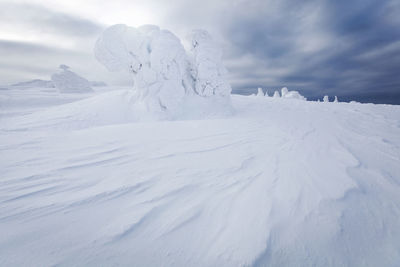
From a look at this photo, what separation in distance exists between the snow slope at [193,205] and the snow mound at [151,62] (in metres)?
4.73

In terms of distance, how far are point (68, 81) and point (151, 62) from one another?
1596 cm

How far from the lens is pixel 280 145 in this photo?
3340 millimetres

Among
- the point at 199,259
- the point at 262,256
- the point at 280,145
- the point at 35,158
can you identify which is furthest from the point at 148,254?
the point at 280,145

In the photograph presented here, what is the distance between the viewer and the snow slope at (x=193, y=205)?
1.23 m

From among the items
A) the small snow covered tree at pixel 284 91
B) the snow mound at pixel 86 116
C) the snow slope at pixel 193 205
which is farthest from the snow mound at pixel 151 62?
the small snow covered tree at pixel 284 91

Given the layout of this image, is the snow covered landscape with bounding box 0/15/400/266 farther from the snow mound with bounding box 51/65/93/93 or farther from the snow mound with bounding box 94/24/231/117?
the snow mound with bounding box 51/65/93/93

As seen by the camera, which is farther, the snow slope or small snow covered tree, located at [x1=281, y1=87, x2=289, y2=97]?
small snow covered tree, located at [x1=281, y1=87, x2=289, y2=97]

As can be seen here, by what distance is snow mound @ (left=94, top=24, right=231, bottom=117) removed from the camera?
7465 mm

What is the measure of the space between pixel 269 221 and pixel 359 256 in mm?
649

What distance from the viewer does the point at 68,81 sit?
18.0 m

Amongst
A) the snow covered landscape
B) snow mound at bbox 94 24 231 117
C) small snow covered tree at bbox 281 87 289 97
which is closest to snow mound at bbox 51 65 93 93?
snow mound at bbox 94 24 231 117

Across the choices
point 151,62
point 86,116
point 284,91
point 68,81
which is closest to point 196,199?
point 86,116

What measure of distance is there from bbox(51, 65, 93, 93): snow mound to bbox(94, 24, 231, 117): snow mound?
1381 cm

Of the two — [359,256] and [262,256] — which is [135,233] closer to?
[262,256]
